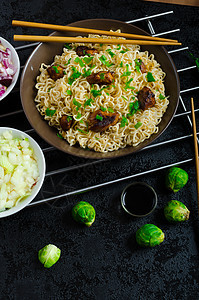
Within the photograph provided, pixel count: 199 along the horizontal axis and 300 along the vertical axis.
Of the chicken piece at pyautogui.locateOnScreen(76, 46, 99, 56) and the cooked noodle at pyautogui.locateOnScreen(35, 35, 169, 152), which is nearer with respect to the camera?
the cooked noodle at pyautogui.locateOnScreen(35, 35, 169, 152)

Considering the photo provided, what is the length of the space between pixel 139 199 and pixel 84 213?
2.34 feet

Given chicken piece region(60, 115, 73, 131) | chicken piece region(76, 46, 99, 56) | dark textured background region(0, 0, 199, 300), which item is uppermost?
chicken piece region(76, 46, 99, 56)

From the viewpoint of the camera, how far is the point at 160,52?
4.43 metres

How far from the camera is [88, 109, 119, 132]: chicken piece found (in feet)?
13.1

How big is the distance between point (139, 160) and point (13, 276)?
6.69ft

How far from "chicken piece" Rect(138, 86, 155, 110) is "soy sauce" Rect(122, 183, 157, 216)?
0.97 meters

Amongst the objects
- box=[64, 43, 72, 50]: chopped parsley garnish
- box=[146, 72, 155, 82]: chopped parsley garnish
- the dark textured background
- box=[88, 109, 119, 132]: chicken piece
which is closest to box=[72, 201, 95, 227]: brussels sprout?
the dark textured background

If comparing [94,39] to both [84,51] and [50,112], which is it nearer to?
[84,51]

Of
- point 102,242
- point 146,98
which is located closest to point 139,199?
point 102,242

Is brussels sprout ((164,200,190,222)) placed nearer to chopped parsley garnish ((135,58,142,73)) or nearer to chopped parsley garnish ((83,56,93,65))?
chopped parsley garnish ((135,58,142,73))

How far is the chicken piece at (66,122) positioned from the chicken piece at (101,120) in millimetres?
224

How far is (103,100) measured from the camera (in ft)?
13.7

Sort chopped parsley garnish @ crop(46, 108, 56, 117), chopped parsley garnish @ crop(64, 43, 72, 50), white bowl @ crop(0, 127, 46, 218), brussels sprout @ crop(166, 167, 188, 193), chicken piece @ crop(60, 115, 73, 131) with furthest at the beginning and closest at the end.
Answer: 1. chopped parsley garnish @ crop(64, 43, 72, 50)
2. brussels sprout @ crop(166, 167, 188, 193)
3. chopped parsley garnish @ crop(46, 108, 56, 117)
4. chicken piece @ crop(60, 115, 73, 131)
5. white bowl @ crop(0, 127, 46, 218)

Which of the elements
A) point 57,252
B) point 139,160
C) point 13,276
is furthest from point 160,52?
point 13,276
